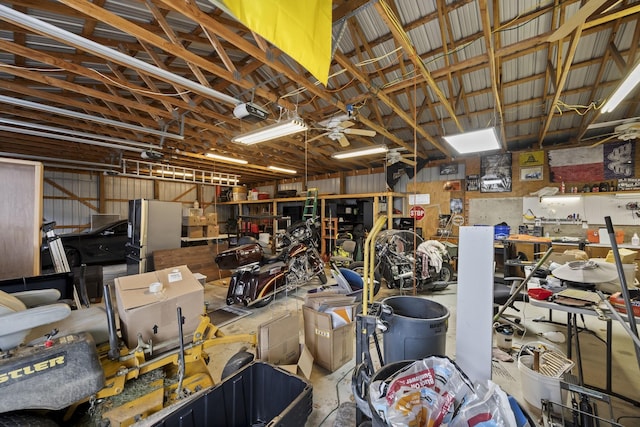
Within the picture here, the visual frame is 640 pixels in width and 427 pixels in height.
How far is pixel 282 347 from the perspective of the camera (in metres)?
2.26

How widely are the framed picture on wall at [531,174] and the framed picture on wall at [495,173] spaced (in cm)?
30

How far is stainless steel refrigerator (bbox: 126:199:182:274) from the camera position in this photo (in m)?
4.44

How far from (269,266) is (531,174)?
7.10 metres

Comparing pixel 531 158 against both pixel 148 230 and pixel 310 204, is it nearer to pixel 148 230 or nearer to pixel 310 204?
pixel 310 204

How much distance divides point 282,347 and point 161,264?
356 centimetres

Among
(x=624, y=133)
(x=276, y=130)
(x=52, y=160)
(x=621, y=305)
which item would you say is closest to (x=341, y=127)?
(x=276, y=130)

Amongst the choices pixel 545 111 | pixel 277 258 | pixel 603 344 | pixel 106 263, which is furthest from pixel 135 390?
pixel 545 111

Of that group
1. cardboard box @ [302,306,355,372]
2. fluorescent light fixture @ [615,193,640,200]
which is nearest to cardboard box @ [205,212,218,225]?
cardboard box @ [302,306,355,372]

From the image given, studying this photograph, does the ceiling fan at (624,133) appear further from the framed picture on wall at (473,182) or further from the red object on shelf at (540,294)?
the red object on shelf at (540,294)

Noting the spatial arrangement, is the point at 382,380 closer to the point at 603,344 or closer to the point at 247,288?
the point at 247,288

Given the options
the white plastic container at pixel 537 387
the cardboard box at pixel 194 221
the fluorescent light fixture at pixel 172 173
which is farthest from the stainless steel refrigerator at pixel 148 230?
the white plastic container at pixel 537 387

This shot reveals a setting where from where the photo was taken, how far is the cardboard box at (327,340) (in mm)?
2340

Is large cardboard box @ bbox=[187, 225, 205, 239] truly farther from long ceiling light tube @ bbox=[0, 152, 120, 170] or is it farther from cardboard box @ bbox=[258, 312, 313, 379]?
cardboard box @ bbox=[258, 312, 313, 379]

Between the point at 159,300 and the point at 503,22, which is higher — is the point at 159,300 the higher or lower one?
the lower one
